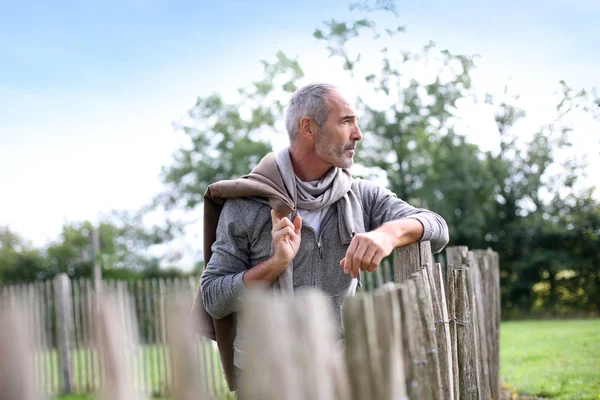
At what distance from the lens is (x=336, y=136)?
3.07 metres

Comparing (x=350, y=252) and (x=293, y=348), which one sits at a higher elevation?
(x=350, y=252)

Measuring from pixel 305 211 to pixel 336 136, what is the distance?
16.4 inches

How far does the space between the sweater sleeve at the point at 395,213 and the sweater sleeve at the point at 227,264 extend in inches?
28.3

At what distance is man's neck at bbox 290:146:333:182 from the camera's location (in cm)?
320

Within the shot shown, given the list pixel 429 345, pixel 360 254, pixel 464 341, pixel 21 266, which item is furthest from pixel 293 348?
pixel 21 266

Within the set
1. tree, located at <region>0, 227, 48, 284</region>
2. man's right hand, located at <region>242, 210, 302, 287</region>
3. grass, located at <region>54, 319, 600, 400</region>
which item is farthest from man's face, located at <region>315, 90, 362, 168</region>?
tree, located at <region>0, 227, 48, 284</region>

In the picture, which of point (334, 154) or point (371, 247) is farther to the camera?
point (334, 154)

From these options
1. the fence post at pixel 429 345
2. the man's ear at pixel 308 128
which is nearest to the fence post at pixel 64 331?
the man's ear at pixel 308 128

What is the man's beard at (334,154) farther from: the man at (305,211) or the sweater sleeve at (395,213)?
the sweater sleeve at (395,213)

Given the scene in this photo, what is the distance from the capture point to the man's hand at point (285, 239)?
2.70m

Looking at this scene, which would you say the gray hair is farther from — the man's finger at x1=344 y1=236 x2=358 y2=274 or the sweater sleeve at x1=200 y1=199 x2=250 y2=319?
the man's finger at x1=344 y1=236 x2=358 y2=274

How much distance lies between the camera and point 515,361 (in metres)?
9.55

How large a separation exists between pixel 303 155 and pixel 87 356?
8.84m

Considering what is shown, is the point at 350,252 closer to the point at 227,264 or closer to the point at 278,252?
the point at 278,252
